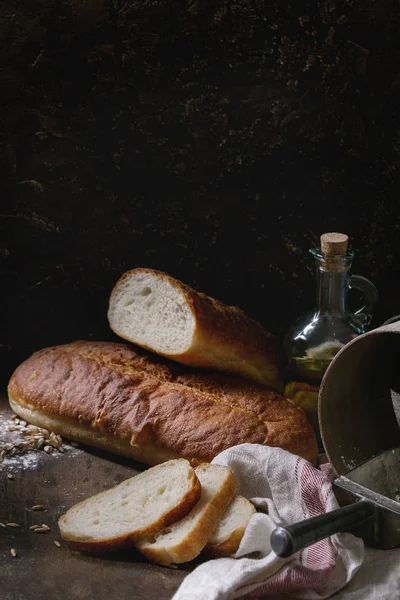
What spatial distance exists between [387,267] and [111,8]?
121 cm

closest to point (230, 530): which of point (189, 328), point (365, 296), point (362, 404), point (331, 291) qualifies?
point (362, 404)

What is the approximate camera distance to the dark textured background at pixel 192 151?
8.36ft

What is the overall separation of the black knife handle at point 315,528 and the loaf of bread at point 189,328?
0.79 metres

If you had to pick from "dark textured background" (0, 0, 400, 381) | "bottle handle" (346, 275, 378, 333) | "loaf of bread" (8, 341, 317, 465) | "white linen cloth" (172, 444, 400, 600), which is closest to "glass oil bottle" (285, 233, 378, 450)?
"bottle handle" (346, 275, 378, 333)

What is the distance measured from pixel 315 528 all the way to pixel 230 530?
0.34 metres

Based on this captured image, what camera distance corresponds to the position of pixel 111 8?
2.54 meters

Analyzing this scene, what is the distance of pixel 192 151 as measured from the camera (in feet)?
8.86

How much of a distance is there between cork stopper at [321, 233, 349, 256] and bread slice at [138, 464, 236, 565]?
2.31ft

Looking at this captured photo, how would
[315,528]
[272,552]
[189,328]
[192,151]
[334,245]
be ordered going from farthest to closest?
[192,151], [189,328], [334,245], [272,552], [315,528]

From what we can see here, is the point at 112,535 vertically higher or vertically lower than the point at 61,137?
lower

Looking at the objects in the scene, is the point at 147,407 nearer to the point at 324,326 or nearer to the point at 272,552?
the point at 324,326

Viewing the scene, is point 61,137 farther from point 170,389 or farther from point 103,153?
point 170,389

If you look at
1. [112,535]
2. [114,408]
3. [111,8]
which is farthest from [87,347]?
[111,8]

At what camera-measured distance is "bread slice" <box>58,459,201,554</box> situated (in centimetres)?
192
